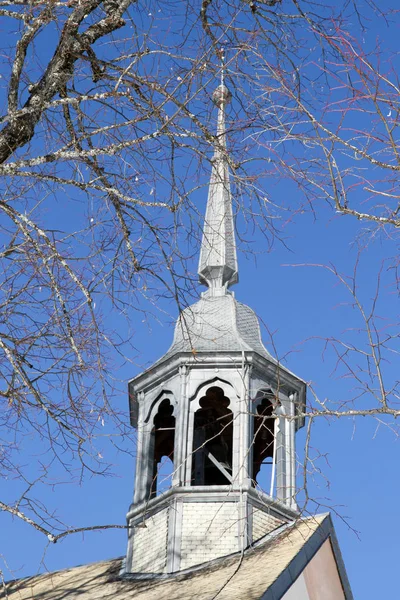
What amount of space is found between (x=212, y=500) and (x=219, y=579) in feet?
6.67

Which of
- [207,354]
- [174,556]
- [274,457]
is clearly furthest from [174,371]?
[174,556]

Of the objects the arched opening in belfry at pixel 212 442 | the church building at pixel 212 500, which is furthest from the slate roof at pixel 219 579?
the arched opening in belfry at pixel 212 442

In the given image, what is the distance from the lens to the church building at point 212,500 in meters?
14.5

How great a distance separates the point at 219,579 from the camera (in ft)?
46.2

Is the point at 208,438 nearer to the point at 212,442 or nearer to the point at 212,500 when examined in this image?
the point at 212,442

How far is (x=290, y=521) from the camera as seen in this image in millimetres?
16156

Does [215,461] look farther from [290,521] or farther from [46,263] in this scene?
[46,263]

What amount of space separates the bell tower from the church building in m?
0.02

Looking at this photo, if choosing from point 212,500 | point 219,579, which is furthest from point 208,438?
point 219,579

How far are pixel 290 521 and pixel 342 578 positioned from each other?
1.21 metres

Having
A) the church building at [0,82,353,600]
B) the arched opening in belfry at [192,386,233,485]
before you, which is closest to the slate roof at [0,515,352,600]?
the church building at [0,82,353,600]

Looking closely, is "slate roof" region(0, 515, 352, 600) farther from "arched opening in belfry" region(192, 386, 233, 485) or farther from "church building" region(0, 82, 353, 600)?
"arched opening in belfry" region(192, 386, 233, 485)

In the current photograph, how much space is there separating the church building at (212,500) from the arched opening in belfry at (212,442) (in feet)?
0.07

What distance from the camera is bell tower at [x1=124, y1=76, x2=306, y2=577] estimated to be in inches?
617
